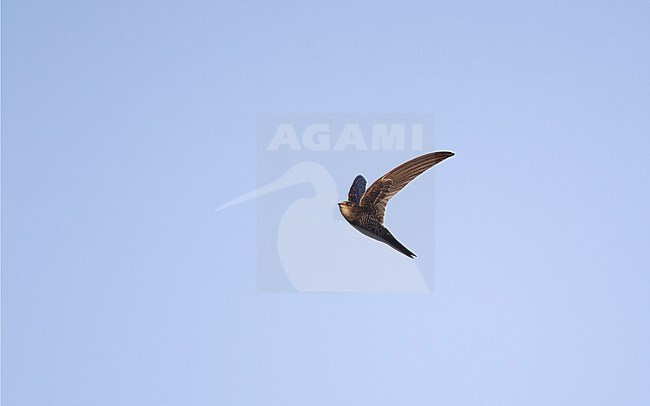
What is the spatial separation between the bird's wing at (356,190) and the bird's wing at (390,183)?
3 centimetres

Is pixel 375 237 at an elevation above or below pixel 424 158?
below

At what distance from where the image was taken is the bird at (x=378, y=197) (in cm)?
486

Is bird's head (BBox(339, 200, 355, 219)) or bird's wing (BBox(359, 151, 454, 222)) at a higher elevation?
bird's wing (BBox(359, 151, 454, 222))

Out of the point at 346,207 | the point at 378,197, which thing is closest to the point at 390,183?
the point at 378,197

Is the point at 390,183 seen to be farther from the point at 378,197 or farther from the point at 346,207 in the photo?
the point at 346,207

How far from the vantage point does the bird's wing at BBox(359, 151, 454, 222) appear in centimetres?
485

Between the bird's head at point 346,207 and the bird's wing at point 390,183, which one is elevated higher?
the bird's wing at point 390,183

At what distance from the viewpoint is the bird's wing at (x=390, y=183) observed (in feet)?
15.9

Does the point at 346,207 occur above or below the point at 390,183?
below

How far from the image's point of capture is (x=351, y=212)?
4926 mm

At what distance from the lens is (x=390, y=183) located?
488cm

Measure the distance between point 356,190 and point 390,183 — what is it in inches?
6.4

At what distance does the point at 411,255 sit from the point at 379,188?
351 millimetres

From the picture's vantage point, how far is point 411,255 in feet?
16.1
